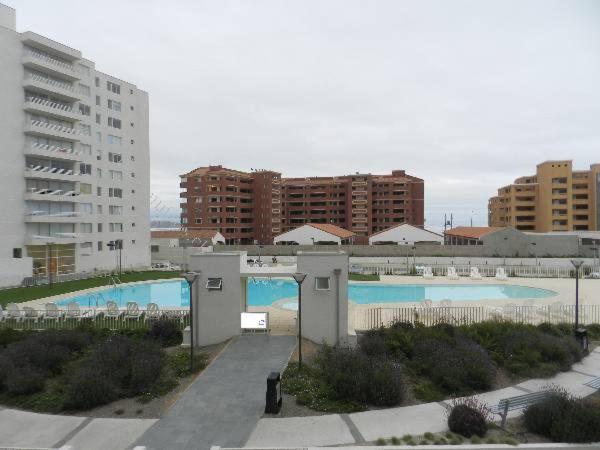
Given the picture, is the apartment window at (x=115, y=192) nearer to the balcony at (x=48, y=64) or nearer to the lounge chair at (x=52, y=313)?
the balcony at (x=48, y=64)

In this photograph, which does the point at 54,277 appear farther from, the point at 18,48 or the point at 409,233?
the point at 409,233

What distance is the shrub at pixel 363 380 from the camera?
35.6 feet

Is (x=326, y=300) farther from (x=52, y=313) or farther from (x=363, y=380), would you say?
(x=52, y=313)

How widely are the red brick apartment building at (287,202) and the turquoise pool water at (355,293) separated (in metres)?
43.6

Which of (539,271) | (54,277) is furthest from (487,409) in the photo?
(54,277)

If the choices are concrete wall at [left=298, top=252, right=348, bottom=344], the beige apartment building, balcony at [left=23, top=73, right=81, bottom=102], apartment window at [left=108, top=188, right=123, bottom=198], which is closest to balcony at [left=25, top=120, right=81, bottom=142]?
balcony at [left=23, top=73, right=81, bottom=102]

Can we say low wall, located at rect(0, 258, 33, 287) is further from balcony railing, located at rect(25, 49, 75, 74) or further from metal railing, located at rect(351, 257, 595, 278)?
metal railing, located at rect(351, 257, 595, 278)

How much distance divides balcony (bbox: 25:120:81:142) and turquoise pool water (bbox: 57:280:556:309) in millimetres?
16575

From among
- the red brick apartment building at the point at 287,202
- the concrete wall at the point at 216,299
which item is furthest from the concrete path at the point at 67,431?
the red brick apartment building at the point at 287,202

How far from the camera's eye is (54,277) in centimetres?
3631

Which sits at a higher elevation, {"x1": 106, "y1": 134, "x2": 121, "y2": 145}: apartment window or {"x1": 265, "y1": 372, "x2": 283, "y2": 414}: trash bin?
{"x1": 106, "y1": 134, "x2": 121, "y2": 145}: apartment window

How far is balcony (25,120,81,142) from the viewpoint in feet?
123

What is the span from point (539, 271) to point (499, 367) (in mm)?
29046

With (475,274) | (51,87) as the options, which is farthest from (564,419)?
(51,87)
